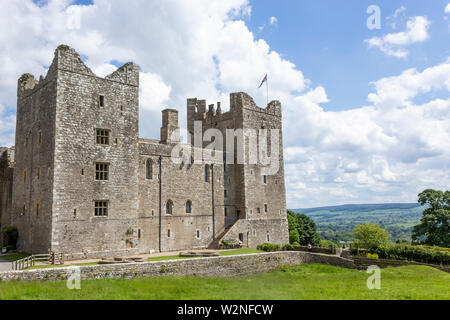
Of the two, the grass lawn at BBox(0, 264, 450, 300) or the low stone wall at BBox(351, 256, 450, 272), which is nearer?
the grass lawn at BBox(0, 264, 450, 300)

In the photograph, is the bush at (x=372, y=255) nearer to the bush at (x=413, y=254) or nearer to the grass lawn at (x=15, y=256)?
the bush at (x=413, y=254)

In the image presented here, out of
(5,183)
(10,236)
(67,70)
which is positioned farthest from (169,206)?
(5,183)

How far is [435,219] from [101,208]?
38.7m

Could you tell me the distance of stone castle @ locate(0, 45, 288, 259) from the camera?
25.2 metres

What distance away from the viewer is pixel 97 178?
1052 inches

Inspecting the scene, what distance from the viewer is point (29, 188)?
27.9 metres

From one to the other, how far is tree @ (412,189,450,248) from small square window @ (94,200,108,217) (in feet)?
123

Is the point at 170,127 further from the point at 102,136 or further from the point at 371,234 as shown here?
the point at 371,234

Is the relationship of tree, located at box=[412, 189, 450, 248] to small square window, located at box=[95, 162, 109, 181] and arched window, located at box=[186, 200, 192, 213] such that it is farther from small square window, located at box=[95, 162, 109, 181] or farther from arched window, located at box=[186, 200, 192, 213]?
small square window, located at box=[95, 162, 109, 181]

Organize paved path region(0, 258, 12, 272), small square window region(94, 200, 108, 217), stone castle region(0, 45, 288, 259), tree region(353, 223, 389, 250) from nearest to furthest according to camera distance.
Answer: paved path region(0, 258, 12, 272), stone castle region(0, 45, 288, 259), small square window region(94, 200, 108, 217), tree region(353, 223, 389, 250)

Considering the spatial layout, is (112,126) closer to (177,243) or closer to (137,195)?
(137,195)

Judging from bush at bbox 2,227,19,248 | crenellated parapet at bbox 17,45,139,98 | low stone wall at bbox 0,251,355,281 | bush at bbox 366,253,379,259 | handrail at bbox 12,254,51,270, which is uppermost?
crenellated parapet at bbox 17,45,139,98

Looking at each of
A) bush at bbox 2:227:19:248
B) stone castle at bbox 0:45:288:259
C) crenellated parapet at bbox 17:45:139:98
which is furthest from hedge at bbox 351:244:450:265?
bush at bbox 2:227:19:248
